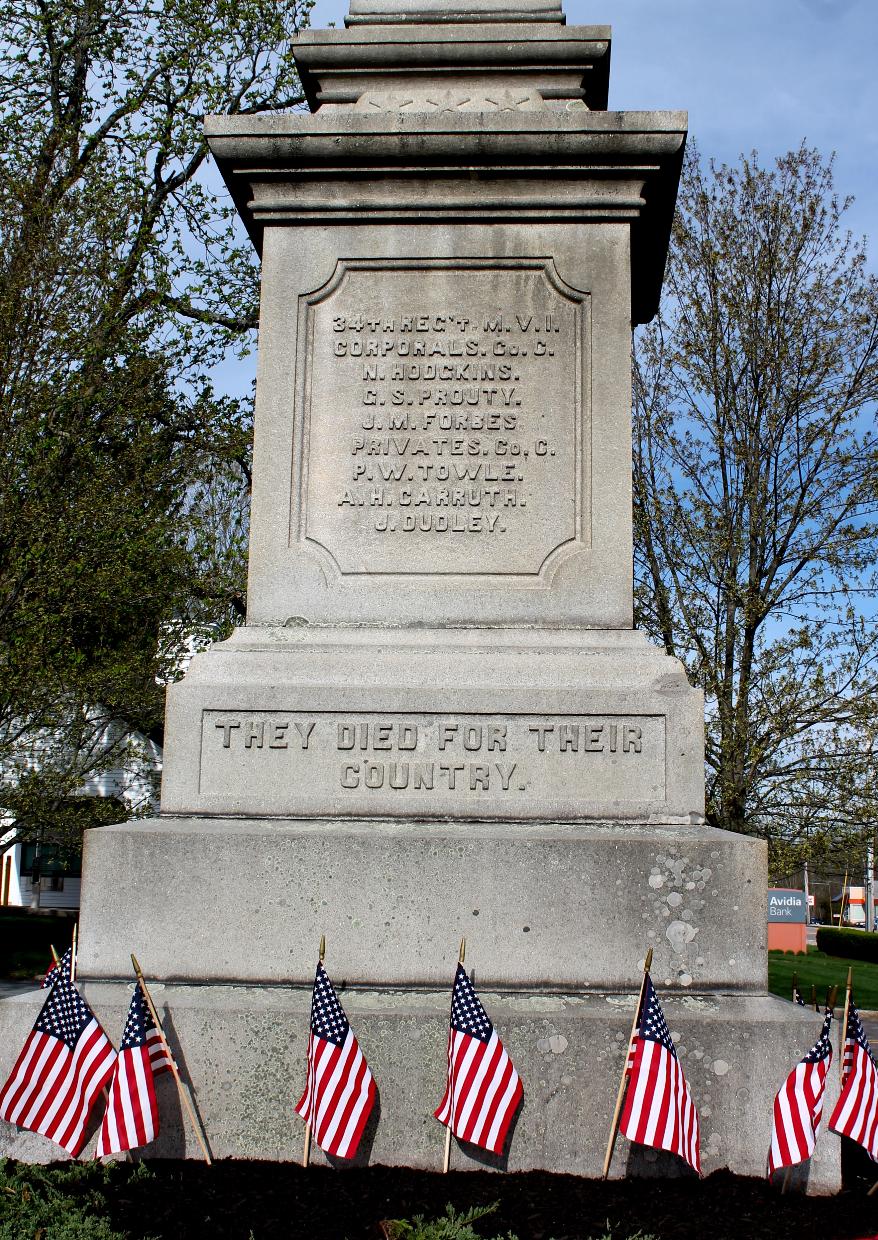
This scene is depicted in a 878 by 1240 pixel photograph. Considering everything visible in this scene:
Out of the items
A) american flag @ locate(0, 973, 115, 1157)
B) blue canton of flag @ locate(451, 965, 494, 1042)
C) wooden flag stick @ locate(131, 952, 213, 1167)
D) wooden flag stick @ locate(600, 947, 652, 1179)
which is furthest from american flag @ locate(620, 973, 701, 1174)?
american flag @ locate(0, 973, 115, 1157)

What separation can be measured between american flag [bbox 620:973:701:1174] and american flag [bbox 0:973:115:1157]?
1.71 m

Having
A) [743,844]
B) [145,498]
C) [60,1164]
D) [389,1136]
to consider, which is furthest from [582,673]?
[145,498]

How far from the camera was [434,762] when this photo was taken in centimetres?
469

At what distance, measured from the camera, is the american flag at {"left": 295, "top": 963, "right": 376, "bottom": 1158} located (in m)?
3.82

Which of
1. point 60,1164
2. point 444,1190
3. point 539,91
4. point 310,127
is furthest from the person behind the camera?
point 539,91

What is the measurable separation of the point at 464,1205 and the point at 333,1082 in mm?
556

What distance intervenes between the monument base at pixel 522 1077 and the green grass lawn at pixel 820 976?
12.1m

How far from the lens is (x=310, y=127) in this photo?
207 inches

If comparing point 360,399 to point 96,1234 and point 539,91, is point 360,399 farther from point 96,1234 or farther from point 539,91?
point 96,1234

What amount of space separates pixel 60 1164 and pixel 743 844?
255 cm

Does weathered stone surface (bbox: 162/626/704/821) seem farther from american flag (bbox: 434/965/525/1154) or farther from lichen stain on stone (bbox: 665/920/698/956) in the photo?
american flag (bbox: 434/965/525/1154)

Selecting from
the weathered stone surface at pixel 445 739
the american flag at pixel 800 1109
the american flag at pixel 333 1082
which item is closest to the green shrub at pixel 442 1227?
the american flag at pixel 333 1082

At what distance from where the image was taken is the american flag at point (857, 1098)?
3842 mm

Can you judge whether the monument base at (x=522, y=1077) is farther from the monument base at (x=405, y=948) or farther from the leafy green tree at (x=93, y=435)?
the leafy green tree at (x=93, y=435)
